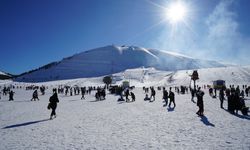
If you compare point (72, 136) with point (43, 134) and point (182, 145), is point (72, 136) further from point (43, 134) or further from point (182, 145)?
point (182, 145)

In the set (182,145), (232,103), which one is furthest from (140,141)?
(232,103)

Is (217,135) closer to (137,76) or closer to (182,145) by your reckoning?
(182,145)

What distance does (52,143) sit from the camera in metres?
9.11

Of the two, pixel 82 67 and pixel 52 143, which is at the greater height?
pixel 82 67

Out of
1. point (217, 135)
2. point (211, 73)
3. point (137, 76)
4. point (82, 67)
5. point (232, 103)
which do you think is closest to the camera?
point (217, 135)

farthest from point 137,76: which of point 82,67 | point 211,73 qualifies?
point 82,67

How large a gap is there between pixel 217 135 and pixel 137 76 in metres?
136

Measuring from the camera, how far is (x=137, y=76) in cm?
14588

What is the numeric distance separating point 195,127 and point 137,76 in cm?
13437

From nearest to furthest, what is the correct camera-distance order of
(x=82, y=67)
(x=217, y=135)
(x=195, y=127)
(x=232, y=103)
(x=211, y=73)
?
(x=217, y=135), (x=195, y=127), (x=232, y=103), (x=211, y=73), (x=82, y=67)

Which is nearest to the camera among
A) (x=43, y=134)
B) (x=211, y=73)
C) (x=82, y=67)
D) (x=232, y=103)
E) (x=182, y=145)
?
(x=182, y=145)

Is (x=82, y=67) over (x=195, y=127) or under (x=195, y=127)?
over

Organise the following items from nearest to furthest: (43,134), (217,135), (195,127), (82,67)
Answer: (217,135) → (43,134) → (195,127) → (82,67)

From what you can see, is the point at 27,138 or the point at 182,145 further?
the point at 27,138
